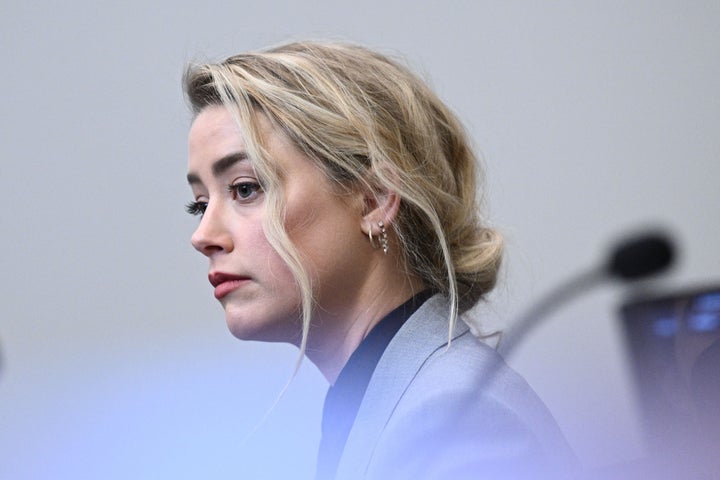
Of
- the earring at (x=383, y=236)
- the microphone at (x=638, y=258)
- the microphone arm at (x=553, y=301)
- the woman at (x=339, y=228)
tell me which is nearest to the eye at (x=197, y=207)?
the woman at (x=339, y=228)

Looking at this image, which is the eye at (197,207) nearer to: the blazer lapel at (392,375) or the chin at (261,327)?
the chin at (261,327)

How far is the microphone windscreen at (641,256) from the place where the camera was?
0.45 metres

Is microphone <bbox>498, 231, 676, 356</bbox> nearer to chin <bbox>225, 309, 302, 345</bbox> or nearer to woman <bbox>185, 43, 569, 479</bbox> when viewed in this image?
woman <bbox>185, 43, 569, 479</bbox>


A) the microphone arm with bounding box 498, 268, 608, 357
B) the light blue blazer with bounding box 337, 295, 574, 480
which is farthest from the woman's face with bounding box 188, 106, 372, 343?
the microphone arm with bounding box 498, 268, 608, 357

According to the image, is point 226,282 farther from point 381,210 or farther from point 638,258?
point 638,258

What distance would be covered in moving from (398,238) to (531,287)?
0.63 metres

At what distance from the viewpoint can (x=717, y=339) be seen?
501mm

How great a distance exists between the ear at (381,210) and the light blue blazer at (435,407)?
0.38 ft

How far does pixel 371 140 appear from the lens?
122 centimetres

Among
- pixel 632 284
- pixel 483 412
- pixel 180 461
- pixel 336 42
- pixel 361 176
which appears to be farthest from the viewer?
pixel 180 461

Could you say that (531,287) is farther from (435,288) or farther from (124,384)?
(124,384)

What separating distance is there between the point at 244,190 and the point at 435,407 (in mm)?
362

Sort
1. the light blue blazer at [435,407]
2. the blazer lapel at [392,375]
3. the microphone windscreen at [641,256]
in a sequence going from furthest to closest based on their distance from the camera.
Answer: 1. the blazer lapel at [392,375]
2. the light blue blazer at [435,407]
3. the microphone windscreen at [641,256]

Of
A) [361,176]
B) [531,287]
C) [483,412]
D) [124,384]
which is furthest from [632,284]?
[124,384]
